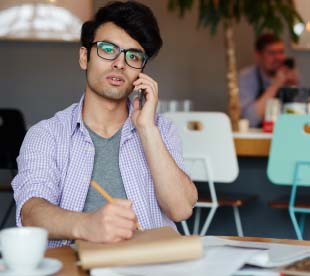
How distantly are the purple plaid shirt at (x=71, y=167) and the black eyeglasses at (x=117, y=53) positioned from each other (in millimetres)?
150

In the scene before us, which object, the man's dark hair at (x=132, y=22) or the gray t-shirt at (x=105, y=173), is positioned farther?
the man's dark hair at (x=132, y=22)

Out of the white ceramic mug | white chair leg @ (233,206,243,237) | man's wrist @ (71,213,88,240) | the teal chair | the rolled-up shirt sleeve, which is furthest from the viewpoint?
white chair leg @ (233,206,243,237)

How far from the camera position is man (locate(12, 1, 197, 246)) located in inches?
67.3

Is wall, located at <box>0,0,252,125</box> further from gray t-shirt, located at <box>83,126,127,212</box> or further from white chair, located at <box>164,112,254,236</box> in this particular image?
gray t-shirt, located at <box>83,126,127,212</box>

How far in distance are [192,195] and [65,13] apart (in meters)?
4.72

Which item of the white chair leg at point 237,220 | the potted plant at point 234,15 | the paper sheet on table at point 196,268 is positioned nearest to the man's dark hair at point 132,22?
the paper sheet on table at point 196,268

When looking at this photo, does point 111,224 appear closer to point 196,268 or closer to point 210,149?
point 196,268

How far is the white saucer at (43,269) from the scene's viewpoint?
111 cm

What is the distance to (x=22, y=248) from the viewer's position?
1.10m

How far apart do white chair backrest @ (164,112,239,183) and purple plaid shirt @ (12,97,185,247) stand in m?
1.67

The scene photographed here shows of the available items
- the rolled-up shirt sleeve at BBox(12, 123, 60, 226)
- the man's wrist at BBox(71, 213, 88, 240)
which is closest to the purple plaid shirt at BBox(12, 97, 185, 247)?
the rolled-up shirt sleeve at BBox(12, 123, 60, 226)

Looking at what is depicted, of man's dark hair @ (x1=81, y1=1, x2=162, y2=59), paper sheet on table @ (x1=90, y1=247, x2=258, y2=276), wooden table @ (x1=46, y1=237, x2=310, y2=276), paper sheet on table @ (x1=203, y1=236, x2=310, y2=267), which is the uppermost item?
man's dark hair @ (x1=81, y1=1, x2=162, y2=59)

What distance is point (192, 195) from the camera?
1.79m

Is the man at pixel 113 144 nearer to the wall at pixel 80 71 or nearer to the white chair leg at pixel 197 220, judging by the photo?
the white chair leg at pixel 197 220
